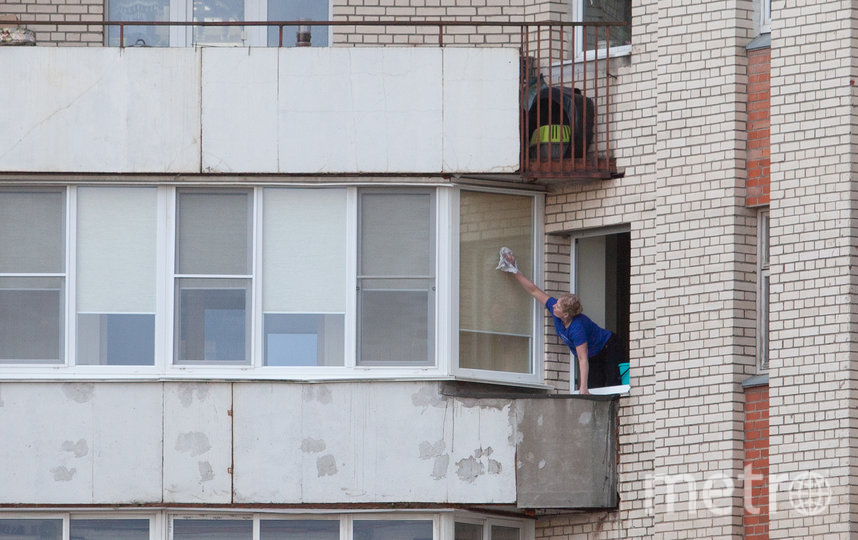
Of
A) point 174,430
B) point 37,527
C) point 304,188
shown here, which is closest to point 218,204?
point 304,188

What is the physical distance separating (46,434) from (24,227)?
1980mm

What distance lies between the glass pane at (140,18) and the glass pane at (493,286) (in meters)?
3.78

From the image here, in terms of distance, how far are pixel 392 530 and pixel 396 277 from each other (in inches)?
91.6

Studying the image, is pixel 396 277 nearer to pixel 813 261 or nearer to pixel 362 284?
pixel 362 284

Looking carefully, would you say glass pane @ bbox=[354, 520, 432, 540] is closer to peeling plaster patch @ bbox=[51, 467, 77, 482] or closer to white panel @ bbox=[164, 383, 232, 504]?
white panel @ bbox=[164, 383, 232, 504]

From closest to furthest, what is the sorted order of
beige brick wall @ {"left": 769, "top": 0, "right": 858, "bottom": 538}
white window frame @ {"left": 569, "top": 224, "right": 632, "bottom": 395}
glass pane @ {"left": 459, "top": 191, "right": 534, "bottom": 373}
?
beige brick wall @ {"left": 769, "top": 0, "right": 858, "bottom": 538} → glass pane @ {"left": 459, "top": 191, "right": 534, "bottom": 373} → white window frame @ {"left": 569, "top": 224, "right": 632, "bottom": 395}

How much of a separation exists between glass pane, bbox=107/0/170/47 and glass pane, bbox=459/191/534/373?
12.4ft

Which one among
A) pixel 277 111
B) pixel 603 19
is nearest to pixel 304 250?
pixel 277 111

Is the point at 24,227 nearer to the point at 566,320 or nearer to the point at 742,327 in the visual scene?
the point at 566,320

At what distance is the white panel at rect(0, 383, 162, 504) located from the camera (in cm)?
1795

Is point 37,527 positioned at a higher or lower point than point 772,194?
lower

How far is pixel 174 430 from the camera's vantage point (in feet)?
59.0

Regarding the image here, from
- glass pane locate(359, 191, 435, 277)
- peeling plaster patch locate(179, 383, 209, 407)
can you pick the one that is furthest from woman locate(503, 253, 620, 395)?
peeling plaster patch locate(179, 383, 209, 407)

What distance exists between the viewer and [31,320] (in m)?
18.4
